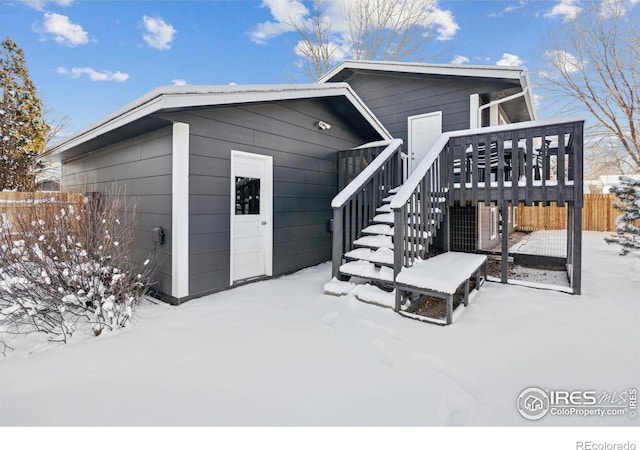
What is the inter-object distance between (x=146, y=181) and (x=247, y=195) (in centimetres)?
136

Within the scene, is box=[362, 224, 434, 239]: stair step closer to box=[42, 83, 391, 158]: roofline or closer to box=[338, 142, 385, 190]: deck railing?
box=[338, 142, 385, 190]: deck railing

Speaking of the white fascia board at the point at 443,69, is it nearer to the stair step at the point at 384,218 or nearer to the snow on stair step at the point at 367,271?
the stair step at the point at 384,218

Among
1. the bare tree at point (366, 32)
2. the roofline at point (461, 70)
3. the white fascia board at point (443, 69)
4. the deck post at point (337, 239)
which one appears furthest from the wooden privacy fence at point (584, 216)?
the deck post at point (337, 239)

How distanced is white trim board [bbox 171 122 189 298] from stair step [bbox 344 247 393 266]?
2094 millimetres

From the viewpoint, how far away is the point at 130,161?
15.1 ft

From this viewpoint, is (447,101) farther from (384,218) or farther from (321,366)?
(321,366)

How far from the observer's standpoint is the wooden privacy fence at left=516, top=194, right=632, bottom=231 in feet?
39.6

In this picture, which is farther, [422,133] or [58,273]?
[422,133]

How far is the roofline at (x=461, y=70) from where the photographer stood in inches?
223

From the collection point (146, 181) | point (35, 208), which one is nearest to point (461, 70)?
point (146, 181)

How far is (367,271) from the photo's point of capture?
3.85m

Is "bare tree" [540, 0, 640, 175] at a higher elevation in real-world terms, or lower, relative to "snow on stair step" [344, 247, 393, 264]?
higher

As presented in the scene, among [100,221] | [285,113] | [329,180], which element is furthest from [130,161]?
[329,180]

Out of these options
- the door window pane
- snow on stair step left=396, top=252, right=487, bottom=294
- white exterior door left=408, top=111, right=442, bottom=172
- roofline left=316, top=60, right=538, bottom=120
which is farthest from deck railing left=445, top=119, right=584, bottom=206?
the door window pane
